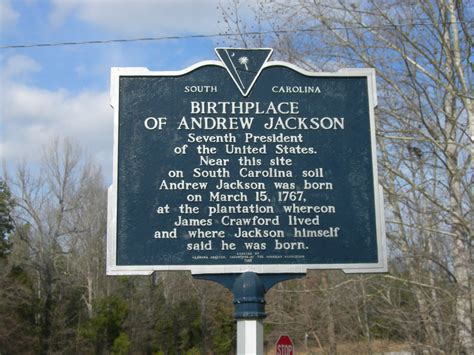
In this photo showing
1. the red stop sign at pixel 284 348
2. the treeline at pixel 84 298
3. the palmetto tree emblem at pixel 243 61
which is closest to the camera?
the palmetto tree emblem at pixel 243 61

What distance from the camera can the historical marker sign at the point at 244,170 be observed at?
19.3 feet

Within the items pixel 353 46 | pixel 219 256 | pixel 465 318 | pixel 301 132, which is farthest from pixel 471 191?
pixel 219 256

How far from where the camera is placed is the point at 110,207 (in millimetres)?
5945

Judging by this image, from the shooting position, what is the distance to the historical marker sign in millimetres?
5891

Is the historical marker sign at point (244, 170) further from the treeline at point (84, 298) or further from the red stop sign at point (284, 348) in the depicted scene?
the treeline at point (84, 298)

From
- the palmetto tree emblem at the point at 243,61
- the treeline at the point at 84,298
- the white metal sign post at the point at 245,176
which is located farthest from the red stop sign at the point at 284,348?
the treeline at the point at 84,298

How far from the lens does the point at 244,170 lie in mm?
6051

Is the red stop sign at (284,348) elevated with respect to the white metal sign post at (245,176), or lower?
lower

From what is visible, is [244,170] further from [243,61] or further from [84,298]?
[84,298]

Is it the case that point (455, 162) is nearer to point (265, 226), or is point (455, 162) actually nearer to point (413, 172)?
point (413, 172)

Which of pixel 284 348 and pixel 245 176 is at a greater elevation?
pixel 245 176

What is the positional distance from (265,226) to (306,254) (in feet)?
1.50

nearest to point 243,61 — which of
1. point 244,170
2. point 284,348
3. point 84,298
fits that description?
point 244,170

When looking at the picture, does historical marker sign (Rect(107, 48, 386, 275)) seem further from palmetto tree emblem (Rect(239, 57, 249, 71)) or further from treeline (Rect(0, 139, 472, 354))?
treeline (Rect(0, 139, 472, 354))
